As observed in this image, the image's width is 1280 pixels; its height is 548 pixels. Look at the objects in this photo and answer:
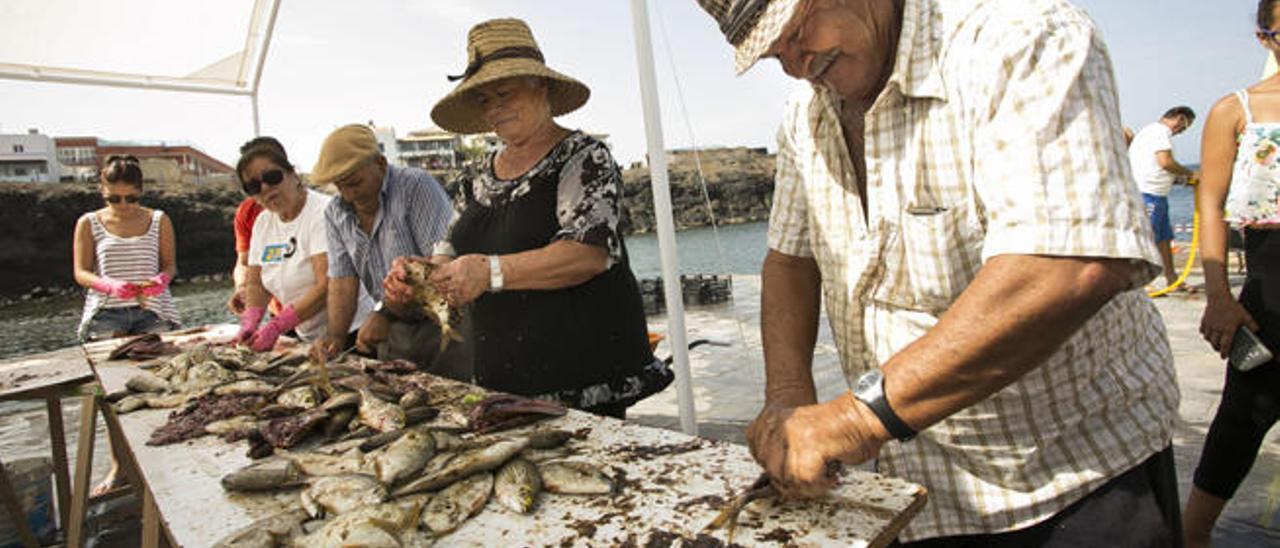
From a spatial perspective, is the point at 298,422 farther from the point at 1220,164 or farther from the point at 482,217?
the point at 1220,164

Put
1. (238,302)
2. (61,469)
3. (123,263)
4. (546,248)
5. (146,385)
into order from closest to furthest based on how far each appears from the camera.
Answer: (546,248), (146,385), (61,469), (238,302), (123,263)

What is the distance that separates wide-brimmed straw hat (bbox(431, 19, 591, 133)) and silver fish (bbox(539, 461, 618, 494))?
5.23 ft

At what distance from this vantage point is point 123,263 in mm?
5195

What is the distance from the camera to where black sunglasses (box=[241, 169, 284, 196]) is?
391 cm

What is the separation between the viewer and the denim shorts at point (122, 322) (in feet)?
16.5

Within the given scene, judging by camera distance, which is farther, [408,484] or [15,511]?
[15,511]

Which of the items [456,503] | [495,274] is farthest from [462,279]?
[456,503]

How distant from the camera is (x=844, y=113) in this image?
156 cm

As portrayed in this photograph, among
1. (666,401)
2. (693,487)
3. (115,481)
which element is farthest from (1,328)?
(693,487)

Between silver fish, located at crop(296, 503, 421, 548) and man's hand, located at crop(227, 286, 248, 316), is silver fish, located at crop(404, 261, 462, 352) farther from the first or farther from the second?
man's hand, located at crop(227, 286, 248, 316)

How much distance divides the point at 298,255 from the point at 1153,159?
27.7 feet

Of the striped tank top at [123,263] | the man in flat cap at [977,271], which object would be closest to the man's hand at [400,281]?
the man in flat cap at [977,271]

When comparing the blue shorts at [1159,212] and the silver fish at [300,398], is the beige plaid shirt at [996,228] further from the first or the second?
the blue shorts at [1159,212]

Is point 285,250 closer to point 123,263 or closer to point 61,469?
point 61,469
